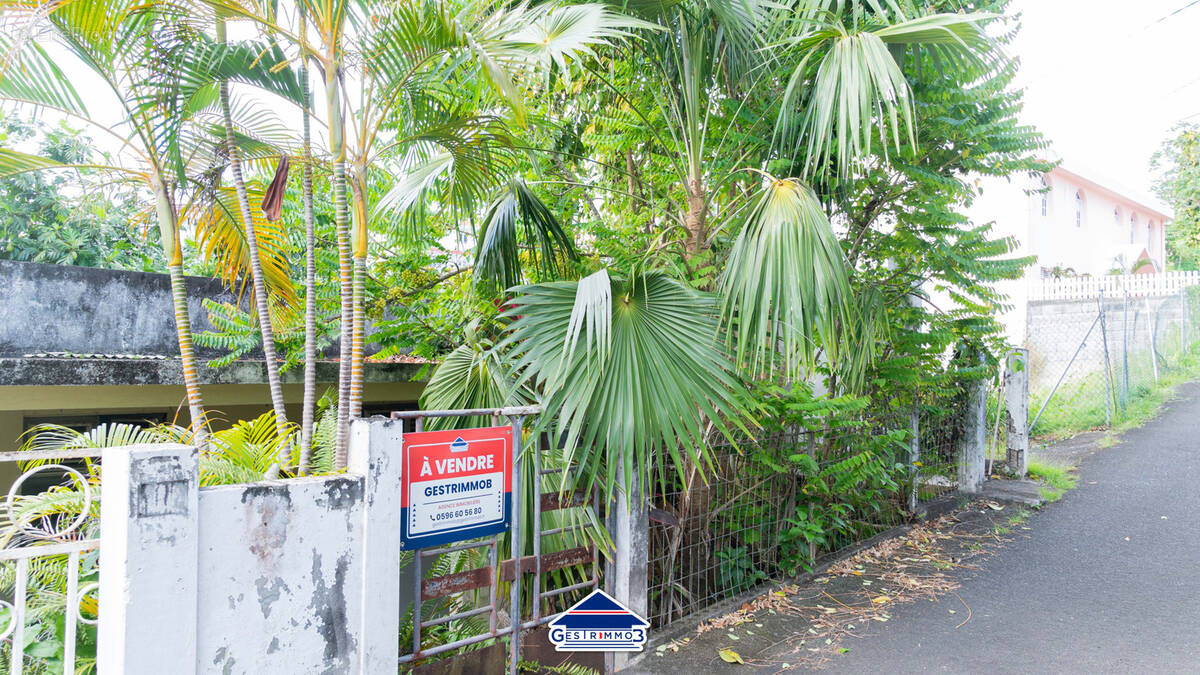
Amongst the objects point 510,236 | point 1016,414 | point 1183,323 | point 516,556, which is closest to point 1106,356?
point 1016,414

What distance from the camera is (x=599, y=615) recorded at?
373 cm

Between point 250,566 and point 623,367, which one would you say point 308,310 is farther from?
point 623,367

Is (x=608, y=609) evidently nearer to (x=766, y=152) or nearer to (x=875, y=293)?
(x=875, y=293)

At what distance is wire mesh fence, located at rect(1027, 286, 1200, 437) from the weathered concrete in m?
10.9

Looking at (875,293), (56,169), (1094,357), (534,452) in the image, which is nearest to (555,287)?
(534,452)

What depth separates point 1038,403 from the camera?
11.8 metres

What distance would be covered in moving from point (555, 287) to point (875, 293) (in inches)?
108

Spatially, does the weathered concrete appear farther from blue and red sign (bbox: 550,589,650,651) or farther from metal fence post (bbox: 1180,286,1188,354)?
metal fence post (bbox: 1180,286,1188,354)

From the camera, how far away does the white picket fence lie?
13984mm

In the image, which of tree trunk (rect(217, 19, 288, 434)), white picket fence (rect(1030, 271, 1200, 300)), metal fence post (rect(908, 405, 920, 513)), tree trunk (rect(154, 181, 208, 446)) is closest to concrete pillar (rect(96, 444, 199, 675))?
tree trunk (rect(154, 181, 208, 446))

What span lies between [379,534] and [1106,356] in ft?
36.6

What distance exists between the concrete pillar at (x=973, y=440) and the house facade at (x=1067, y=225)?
736 cm

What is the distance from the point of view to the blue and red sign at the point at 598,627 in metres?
3.57

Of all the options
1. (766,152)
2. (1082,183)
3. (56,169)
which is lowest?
(56,169)
